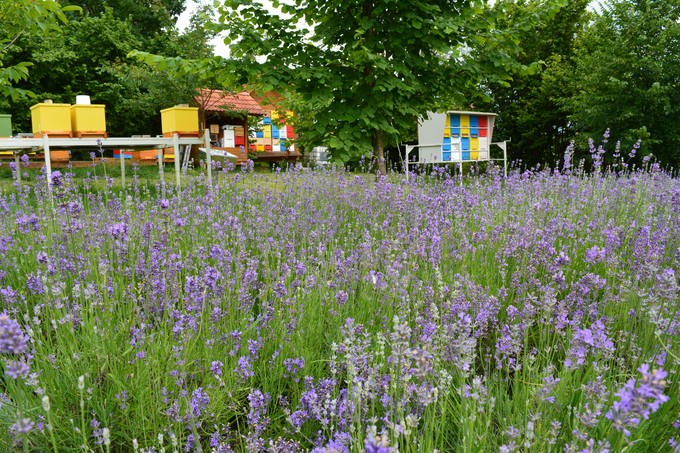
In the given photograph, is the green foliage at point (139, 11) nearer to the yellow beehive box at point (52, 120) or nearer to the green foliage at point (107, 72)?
the green foliage at point (107, 72)

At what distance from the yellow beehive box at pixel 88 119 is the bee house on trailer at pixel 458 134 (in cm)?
749

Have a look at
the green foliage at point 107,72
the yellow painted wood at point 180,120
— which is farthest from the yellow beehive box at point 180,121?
the green foliage at point 107,72

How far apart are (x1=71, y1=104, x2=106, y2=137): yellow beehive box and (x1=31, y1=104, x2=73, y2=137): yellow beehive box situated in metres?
0.15

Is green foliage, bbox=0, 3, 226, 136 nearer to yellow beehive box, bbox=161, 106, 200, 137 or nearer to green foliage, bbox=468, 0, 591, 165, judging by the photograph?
yellow beehive box, bbox=161, 106, 200, 137

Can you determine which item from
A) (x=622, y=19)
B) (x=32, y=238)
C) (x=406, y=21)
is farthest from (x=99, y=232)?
(x=622, y=19)

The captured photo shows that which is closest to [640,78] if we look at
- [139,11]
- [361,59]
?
[361,59]

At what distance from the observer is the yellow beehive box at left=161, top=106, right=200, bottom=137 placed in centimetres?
933

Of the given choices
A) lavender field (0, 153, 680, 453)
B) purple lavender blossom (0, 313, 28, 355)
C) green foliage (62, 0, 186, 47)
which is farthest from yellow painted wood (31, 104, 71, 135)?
green foliage (62, 0, 186, 47)

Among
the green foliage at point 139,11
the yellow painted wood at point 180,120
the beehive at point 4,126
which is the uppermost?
the green foliage at point 139,11

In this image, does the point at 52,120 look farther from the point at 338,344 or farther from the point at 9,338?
the point at 9,338

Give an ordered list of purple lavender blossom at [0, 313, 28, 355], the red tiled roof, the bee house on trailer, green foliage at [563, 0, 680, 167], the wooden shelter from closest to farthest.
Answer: purple lavender blossom at [0, 313, 28, 355], the bee house on trailer, green foliage at [563, 0, 680, 167], the red tiled roof, the wooden shelter

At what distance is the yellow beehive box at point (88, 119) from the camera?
7570 millimetres

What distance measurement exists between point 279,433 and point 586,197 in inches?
149

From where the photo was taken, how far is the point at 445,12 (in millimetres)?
6449
